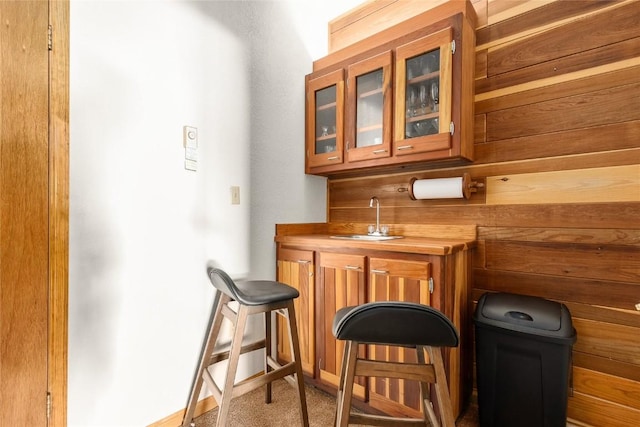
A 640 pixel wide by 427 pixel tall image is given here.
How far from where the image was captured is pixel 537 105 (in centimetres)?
179

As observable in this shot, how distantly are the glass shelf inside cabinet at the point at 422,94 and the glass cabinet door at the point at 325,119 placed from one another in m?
0.50

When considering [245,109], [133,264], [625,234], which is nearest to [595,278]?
[625,234]

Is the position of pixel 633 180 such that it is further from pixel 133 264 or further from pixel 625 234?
pixel 133 264

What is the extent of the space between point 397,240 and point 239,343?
103 centimetres

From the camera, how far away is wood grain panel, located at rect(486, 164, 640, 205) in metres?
1.55

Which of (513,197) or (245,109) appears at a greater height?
(245,109)

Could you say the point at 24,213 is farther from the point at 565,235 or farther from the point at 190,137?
the point at 565,235

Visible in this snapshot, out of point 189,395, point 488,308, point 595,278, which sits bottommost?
point 189,395

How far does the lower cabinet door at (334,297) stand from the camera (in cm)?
181

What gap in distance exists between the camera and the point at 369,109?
2.19 m

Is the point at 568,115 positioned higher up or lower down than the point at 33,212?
higher up

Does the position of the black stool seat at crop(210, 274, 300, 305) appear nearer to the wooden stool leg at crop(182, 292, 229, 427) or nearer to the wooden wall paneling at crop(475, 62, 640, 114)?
the wooden stool leg at crop(182, 292, 229, 427)

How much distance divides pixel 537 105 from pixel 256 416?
234 cm

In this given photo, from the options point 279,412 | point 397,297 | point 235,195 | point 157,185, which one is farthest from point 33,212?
point 397,297
